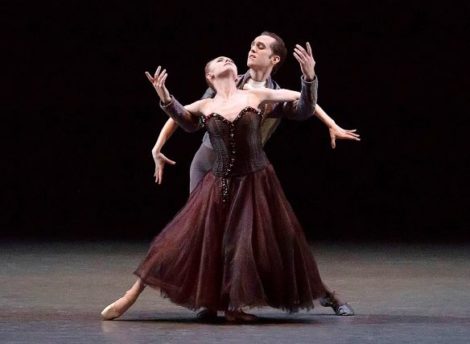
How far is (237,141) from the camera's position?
4039 mm

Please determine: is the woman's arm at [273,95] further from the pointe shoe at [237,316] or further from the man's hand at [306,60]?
the pointe shoe at [237,316]

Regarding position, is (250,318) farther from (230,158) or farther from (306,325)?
(230,158)

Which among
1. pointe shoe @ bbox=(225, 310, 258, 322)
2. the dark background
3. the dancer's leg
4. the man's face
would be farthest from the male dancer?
the dark background

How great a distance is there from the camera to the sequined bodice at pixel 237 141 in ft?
13.2

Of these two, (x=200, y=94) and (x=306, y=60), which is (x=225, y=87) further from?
(x=200, y=94)

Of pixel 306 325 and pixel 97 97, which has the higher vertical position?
pixel 97 97

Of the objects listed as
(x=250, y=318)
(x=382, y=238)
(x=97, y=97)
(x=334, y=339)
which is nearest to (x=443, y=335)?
(x=334, y=339)

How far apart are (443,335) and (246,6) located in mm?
3944

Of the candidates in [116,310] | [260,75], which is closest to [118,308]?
[116,310]

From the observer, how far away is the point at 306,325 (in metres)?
4.01

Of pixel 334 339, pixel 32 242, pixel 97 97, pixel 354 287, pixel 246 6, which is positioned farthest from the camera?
pixel 97 97

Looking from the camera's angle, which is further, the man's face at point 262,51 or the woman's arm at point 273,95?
the man's face at point 262,51

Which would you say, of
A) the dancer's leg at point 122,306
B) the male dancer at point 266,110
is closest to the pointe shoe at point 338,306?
the male dancer at point 266,110

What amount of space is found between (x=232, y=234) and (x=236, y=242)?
0.03 m
